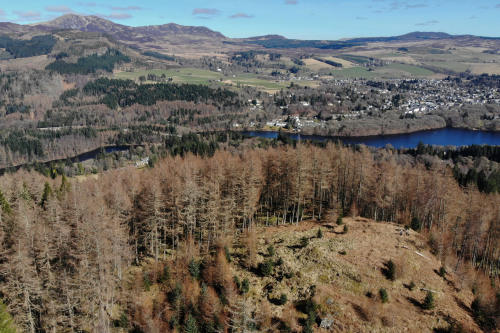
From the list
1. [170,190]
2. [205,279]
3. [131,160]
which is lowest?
[131,160]

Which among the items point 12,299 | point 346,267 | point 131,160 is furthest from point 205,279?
point 131,160

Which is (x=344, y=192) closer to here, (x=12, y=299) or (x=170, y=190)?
(x=170, y=190)

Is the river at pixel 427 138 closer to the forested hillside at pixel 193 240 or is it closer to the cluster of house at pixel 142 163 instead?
the cluster of house at pixel 142 163

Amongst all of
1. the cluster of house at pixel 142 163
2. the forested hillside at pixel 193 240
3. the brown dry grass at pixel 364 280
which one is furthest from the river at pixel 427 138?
the brown dry grass at pixel 364 280

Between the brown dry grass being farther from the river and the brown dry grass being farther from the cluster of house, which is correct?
the river

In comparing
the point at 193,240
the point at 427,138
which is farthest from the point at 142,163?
the point at 427,138

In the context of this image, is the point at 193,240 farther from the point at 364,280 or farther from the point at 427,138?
the point at 427,138
